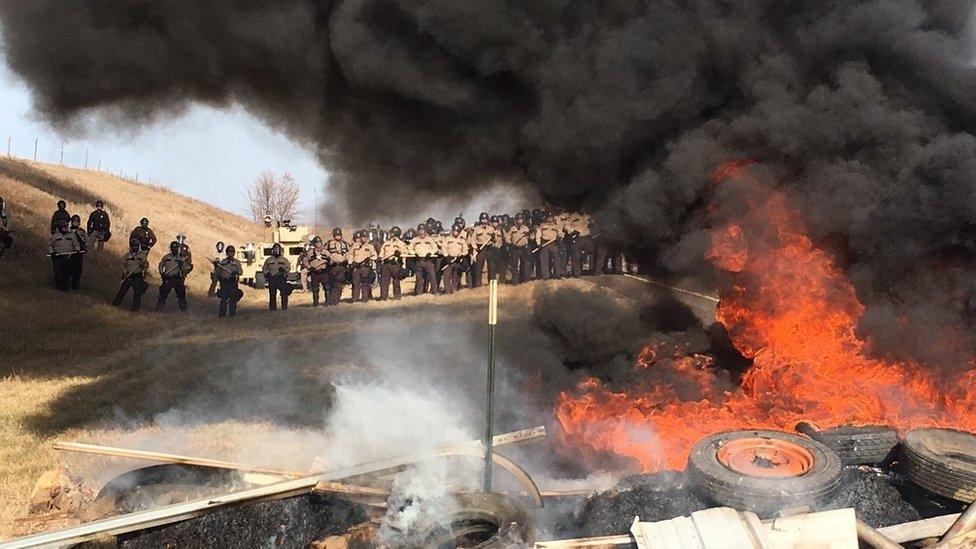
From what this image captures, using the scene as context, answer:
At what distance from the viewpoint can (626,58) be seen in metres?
9.92

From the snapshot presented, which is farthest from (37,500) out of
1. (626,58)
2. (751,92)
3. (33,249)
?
(33,249)

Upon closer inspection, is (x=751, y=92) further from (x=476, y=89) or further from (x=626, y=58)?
(x=476, y=89)

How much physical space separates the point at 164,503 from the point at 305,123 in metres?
6.84

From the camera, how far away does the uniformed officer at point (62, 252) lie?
1834cm

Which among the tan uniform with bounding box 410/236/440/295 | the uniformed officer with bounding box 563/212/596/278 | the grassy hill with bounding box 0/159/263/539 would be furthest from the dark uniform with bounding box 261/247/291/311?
the uniformed officer with bounding box 563/212/596/278

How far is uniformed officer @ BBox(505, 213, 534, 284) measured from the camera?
21.5 metres

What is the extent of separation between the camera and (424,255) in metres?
21.4

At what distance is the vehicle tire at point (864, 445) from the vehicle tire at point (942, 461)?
0.26m

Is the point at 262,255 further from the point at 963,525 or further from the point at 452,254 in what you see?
the point at 963,525

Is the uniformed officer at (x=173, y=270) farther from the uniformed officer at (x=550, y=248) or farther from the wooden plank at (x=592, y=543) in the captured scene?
the wooden plank at (x=592, y=543)

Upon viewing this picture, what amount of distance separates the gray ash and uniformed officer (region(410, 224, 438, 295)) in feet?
50.5

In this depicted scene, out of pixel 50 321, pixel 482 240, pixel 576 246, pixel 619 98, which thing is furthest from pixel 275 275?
pixel 619 98

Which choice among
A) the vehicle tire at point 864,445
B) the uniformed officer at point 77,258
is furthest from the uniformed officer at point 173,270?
the vehicle tire at point 864,445

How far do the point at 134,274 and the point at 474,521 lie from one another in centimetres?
1594
